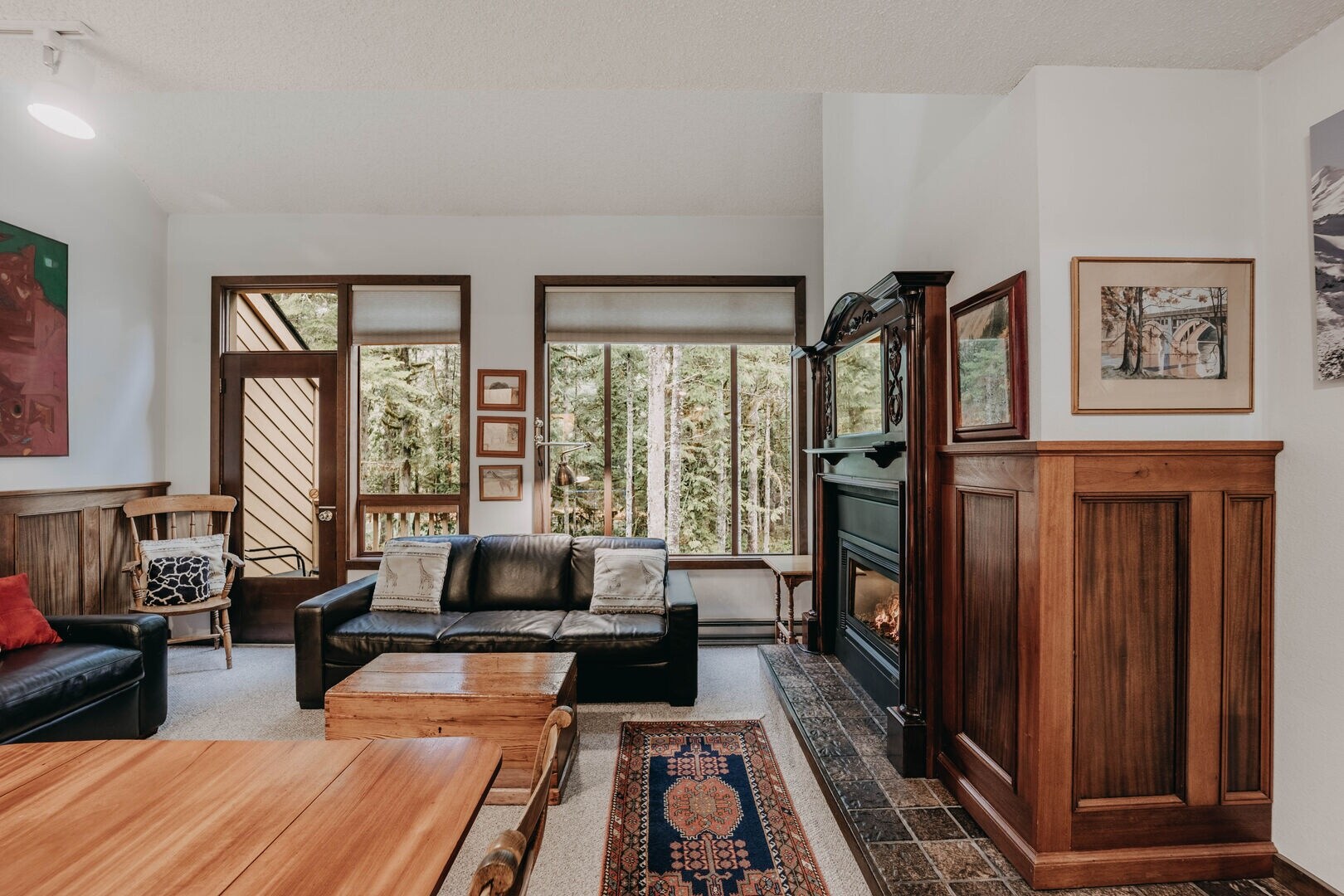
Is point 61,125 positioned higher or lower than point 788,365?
higher

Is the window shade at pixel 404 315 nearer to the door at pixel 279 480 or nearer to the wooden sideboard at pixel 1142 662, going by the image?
the door at pixel 279 480

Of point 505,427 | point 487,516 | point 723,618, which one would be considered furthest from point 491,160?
point 723,618

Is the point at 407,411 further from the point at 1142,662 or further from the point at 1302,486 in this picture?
the point at 1302,486

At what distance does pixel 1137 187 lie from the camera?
1811 mm

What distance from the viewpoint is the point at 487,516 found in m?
4.56

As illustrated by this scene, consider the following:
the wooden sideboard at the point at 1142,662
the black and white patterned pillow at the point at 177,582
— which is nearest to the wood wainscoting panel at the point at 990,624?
the wooden sideboard at the point at 1142,662

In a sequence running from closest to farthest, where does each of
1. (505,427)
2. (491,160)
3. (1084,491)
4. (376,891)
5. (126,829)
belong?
(376,891), (126,829), (1084,491), (491,160), (505,427)

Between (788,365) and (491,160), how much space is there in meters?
Result: 2.49

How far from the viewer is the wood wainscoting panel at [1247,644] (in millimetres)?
1781

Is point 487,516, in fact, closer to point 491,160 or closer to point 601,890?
point 491,160

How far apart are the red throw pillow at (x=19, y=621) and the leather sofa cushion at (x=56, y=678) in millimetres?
47

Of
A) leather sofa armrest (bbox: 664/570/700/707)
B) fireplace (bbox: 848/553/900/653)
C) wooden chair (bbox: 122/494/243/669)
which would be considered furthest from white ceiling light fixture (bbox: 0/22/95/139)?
fireplace (bbox: 848/553/900/653)

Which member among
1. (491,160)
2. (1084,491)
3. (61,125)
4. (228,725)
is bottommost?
(228,725)

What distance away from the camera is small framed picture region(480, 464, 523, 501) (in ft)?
15.0
